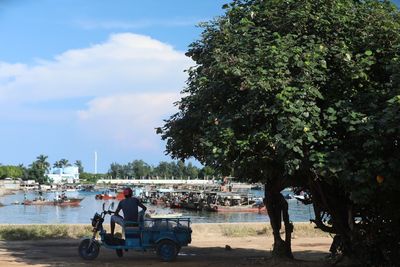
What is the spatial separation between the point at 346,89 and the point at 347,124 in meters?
0.83

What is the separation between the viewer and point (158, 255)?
40.4 ft

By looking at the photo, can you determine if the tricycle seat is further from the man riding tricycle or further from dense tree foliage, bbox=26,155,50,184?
dense tree foliage, bbox=26,155,50,184

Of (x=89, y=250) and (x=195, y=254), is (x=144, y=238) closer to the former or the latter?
(x=89, y=250)

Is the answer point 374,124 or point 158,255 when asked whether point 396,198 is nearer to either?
point 374,124

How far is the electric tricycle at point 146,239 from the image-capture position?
483 inches

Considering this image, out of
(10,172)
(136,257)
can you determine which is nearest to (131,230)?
(136,257)

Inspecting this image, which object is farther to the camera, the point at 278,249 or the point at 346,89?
the point at 278,249

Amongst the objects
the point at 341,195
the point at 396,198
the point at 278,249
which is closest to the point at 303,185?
the point at 341,195

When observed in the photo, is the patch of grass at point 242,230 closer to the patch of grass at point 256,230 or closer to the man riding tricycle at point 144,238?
the patch of grass at point 256,230

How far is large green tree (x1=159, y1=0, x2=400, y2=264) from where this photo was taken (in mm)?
8445

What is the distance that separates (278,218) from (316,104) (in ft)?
12.1

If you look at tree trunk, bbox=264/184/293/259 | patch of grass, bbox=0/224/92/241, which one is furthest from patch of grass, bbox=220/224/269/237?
tree trunk, bbox=264/184/293/259

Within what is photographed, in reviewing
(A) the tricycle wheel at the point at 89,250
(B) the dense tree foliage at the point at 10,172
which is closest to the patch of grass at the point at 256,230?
(A) the tricycle wheel at the point at 89,250

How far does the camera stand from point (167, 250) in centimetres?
1227
